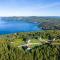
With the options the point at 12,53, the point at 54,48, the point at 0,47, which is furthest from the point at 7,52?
the point at 54,48

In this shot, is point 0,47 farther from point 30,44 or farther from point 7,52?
point 30,44

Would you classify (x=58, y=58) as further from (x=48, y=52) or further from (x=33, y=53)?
(x=33, y=53)

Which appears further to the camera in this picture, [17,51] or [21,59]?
[17,51]

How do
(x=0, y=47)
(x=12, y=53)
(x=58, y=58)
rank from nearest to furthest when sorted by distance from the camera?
(x=58, y=58), (x=12, y=53), (x=0, y=47)

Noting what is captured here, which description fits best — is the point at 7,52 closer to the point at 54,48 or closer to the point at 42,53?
the point at 42,53

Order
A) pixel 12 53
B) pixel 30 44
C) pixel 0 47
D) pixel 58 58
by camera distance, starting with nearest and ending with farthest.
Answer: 1. pixel 58 58
2. pixel 12 53
3. pixel 0 47
4. pixel 30 44

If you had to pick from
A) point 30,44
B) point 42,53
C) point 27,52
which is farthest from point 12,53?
point 30,44

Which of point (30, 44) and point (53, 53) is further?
point (30, 44)

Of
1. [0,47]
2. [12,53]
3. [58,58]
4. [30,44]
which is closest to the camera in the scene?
[58,58]
